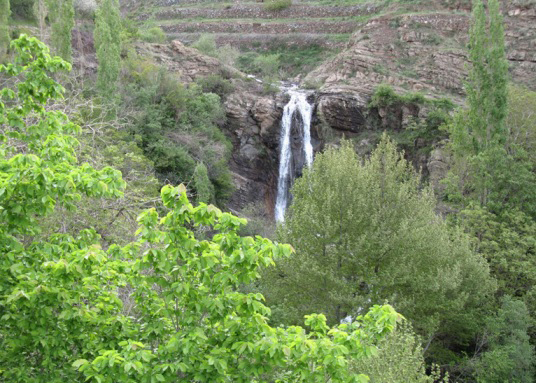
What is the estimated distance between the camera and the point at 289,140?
121 ft

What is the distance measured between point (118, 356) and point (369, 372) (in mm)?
6810

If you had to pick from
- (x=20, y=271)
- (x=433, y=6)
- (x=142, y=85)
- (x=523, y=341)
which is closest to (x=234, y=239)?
(x=20, y=271)

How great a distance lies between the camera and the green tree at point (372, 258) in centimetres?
1622

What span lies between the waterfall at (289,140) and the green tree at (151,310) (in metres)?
28.7

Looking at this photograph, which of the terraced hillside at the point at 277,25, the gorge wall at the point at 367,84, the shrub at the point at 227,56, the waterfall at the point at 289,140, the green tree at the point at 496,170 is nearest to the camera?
the green tree at the point at 496,170

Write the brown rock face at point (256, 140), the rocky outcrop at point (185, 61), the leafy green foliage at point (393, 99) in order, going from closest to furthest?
the leafy green foliage at point (393, 99)
the brown rock face at point (256, 140)
the rocky outcrop at point (185, 61)

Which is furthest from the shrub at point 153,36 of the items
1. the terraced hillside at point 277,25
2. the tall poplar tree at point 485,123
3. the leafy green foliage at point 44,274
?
the leafy green foliage at point 44,274

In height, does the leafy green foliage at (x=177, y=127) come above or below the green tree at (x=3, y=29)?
below

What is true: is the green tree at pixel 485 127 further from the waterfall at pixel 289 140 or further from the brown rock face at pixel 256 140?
the brown rock face at pixel 256 140

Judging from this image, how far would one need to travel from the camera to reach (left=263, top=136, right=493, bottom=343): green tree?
16.2 m

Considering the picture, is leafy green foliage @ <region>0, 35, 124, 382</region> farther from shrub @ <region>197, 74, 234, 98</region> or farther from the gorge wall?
shrub @ <region>197, 74, 234, 98</region>

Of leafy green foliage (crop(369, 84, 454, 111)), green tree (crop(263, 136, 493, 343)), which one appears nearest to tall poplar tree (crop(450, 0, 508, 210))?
green tree (crop(263, 136, 493, 343))

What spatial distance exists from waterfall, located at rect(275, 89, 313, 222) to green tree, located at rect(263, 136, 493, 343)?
1765 centimetres

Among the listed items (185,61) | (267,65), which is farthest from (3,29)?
(267,65)
